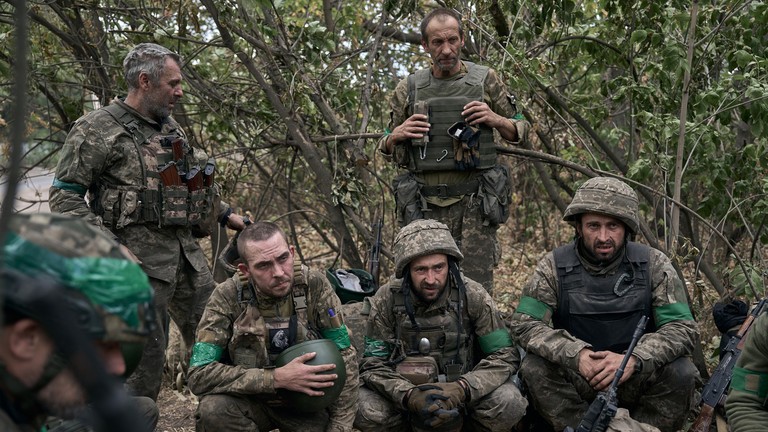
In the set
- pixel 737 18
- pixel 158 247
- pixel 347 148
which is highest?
pixel 737 18

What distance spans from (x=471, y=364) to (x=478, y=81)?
167cm

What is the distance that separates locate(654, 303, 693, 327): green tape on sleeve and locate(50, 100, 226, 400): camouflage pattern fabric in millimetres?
2508

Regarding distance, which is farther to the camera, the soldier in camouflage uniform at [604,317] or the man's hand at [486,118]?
the man's hand at [486,118]

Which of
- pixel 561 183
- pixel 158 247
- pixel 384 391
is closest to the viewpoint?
pixel 384 391

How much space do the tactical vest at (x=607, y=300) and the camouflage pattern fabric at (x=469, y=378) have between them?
15.1 inches

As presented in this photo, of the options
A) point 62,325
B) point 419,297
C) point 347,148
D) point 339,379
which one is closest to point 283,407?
point 339,379

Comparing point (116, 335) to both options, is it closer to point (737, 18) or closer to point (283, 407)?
point (283, 407)

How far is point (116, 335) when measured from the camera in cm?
192

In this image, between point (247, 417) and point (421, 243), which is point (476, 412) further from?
point (247, 417)

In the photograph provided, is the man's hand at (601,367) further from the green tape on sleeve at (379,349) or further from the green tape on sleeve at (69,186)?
the green tape on sleeve at (69,186)

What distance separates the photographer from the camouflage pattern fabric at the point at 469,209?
577cm

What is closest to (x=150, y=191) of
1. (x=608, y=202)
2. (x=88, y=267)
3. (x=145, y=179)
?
(x=145, y=179)

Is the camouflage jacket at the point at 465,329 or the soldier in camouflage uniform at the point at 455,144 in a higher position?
the soldier in camouflage uniform at the point at 455,144

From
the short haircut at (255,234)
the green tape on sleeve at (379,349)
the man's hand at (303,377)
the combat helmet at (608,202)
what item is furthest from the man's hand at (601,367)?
the short haircut at (255,234)
